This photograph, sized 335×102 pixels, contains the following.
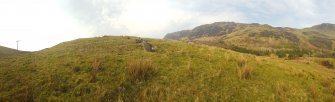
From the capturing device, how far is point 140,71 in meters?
16.6

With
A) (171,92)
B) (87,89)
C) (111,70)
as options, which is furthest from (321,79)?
(87,89)

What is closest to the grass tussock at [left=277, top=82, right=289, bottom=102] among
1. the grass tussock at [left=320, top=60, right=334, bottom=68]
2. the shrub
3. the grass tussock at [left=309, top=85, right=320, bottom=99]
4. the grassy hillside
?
the grassy hillside

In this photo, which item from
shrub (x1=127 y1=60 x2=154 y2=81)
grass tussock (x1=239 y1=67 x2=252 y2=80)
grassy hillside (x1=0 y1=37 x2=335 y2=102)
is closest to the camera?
grassy hillside (x1=0 y1=37 x2=335 y2=102)

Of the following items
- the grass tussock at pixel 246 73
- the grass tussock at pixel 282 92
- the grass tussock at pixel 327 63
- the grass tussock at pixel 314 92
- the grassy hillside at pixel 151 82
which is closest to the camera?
the grassy hillside at pixel 151 82

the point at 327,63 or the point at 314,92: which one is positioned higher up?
the point at 327,63

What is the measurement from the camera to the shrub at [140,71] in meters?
16.0

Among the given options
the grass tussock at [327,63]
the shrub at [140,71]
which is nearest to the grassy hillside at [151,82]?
the shrub at [140,71]

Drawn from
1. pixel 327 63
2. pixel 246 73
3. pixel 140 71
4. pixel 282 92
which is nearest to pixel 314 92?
pixel 282 92

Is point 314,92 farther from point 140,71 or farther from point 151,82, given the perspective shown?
point 140,71

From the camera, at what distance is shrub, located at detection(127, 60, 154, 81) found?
16016mm

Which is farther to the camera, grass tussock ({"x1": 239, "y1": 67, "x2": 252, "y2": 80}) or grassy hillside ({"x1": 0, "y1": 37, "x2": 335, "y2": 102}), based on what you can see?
grass tussock ({"x1": 239, "y1": 67, "x2": 252, "y2": 80})

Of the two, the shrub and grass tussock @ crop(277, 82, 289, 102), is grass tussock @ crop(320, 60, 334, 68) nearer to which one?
grass tussock @ crop(277, 82, 289, 102)

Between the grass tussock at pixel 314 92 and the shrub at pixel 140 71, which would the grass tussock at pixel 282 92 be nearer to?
the grass tussock at pixel 314 92

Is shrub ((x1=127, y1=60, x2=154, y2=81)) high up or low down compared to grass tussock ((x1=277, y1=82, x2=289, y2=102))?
up
